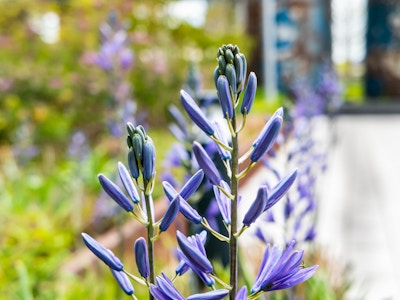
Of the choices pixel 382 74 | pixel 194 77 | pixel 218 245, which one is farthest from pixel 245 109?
pixel 382 74

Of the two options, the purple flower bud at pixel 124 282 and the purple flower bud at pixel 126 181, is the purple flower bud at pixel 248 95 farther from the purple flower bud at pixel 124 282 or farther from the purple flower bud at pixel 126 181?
the purple flower bud at pixel 124 282

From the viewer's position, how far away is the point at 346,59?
3281 cm

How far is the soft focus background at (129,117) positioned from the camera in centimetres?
340

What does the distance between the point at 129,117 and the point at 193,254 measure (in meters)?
2.11

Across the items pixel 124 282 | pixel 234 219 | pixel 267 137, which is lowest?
pixel 124 282

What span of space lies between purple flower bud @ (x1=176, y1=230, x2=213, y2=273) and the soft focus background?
4.31ft

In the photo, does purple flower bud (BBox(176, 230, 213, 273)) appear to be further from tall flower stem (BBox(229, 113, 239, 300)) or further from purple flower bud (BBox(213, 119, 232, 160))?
purple flower bud (BBox(213, 119, 232, 160))

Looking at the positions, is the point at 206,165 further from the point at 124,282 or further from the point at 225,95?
the point at 124,282

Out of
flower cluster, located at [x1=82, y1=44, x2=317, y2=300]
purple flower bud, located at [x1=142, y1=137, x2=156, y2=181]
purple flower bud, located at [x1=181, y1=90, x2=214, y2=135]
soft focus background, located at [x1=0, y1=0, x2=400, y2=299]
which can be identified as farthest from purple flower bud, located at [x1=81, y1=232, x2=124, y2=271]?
soft focus background, located at [x1=0, y1=0, x2=400, y2=299]

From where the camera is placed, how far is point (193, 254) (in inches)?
33.5

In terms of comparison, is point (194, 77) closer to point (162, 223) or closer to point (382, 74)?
point (162, 223)

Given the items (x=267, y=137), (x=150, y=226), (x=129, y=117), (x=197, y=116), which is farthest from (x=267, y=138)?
(x=129, y=117)

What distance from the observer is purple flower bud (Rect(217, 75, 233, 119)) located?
87 cm

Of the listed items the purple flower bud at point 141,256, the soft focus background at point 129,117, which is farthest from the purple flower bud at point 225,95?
the soft focus background at point 129,117
